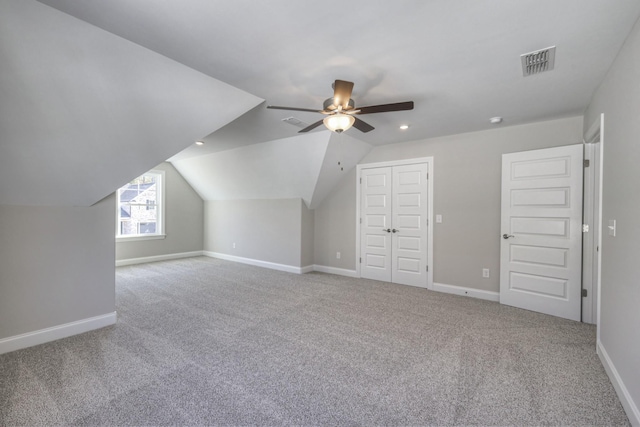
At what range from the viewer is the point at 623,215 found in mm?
1933

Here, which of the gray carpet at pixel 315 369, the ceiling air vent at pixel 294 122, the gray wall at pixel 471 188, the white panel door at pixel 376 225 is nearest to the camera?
the gray carpet at pixel 315 369

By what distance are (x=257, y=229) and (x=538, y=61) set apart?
17.7ft

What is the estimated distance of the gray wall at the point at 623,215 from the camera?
1.75 metres

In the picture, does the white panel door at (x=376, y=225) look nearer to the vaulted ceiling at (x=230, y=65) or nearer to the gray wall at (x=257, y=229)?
the gray wall at (x=257, y=229)

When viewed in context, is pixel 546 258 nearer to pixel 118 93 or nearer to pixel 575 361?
pixel 575 361

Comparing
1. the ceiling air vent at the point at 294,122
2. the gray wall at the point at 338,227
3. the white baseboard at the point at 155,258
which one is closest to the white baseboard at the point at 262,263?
the white baseboard at the point at 155,258

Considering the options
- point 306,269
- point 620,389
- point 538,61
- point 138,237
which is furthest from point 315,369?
point 138,237

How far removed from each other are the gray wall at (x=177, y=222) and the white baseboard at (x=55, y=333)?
3627 mm

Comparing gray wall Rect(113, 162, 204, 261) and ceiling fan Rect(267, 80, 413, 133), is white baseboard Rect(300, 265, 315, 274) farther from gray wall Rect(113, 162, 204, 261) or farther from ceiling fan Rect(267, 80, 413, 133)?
ceiling fan Rect(267, 80, 413, 133)

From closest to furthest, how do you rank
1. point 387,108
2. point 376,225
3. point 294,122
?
point 387,108
point 294,122
point 376,225

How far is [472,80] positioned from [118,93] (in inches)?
120

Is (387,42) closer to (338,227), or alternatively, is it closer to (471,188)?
(471,188)

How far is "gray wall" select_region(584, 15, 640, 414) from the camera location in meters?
1.75

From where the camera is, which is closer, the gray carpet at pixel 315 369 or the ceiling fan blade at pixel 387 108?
the gray carpet at pixel 315 369
